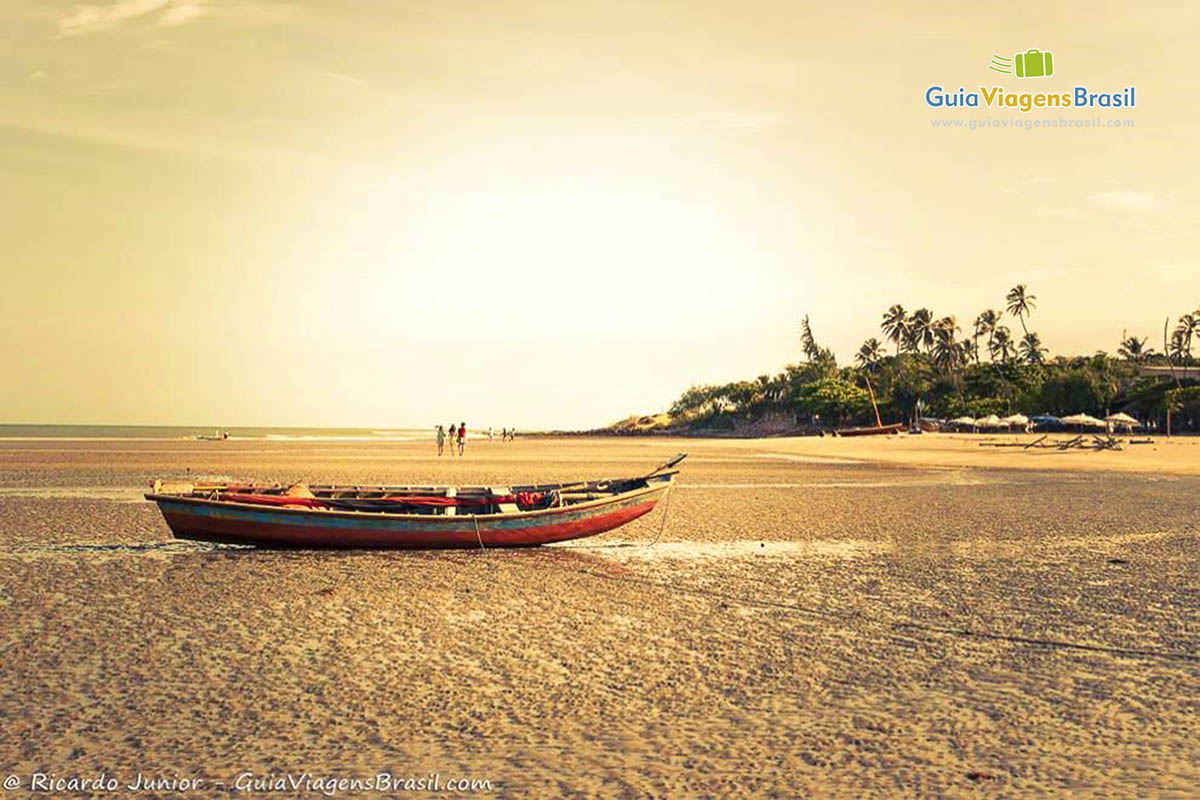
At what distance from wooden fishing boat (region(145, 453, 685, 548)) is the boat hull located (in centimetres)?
2

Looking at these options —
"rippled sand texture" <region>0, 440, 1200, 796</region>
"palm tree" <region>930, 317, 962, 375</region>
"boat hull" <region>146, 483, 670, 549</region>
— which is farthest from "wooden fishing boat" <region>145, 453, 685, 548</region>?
"palm tree" <region>930, 317, 962, 375</region>

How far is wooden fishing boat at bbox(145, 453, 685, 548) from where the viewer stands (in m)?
14.5

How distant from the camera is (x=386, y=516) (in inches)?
574

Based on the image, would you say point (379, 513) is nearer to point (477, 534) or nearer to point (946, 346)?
point (477, 534)

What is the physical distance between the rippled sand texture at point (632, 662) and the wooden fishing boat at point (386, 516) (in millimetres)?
412

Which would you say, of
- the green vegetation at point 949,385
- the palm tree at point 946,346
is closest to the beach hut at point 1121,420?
the green vegetation at point 949,385

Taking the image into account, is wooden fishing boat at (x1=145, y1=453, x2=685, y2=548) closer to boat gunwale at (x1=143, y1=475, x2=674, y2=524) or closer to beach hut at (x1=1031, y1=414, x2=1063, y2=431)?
boat gunwale at (x1=143, y1=475, x2=674, y2=524)

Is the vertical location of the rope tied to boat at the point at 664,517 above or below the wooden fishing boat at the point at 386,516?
below

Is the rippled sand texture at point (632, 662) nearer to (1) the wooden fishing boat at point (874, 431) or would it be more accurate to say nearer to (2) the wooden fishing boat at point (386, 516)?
(2) the wooden fishing boat at point (386, 516)

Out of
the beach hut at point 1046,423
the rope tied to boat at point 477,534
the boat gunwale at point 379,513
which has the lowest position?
the beach hut at point 1046,423

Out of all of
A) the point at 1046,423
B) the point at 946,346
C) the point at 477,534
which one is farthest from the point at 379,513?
the point at 946,346

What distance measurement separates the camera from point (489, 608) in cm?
1111

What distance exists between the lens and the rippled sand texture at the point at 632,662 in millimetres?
6012

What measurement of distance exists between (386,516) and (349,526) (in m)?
0.63
